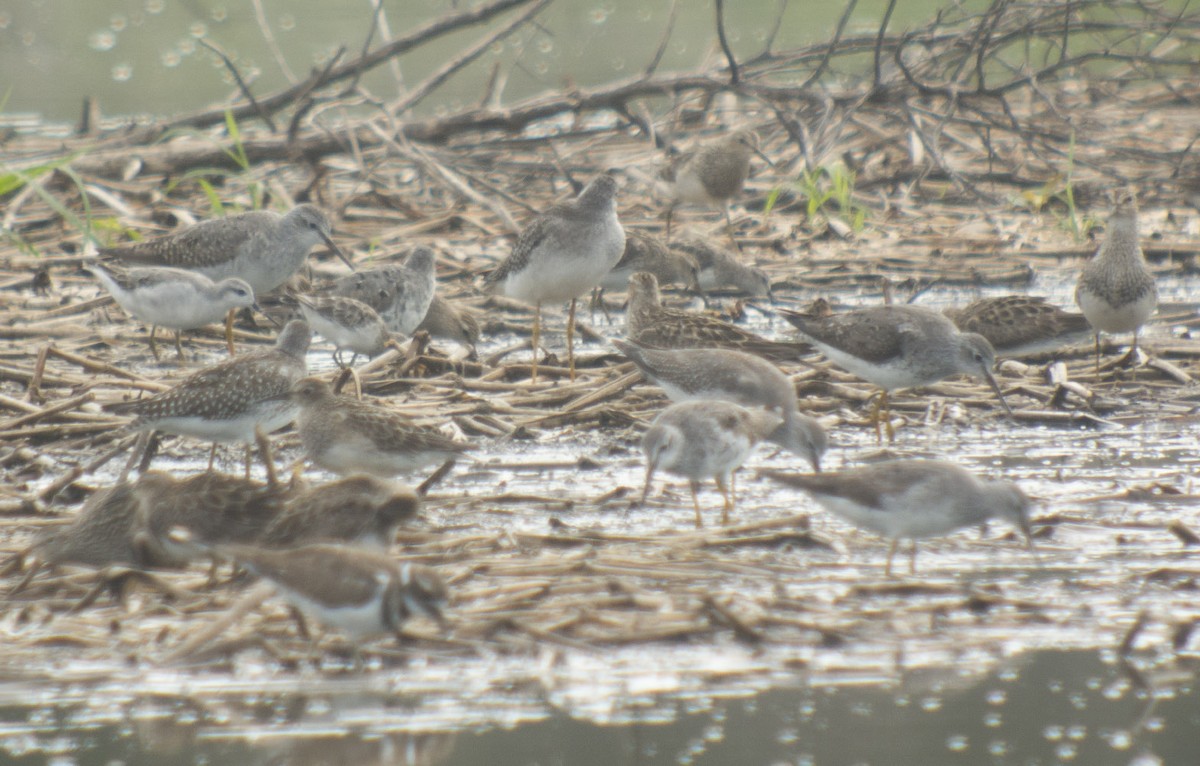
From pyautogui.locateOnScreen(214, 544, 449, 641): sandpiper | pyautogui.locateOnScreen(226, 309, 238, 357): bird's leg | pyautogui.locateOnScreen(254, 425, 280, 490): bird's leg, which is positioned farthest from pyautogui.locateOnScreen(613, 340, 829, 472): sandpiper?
pyautogui.locateOnScreen(226, 309, 238, 357): bird's leg

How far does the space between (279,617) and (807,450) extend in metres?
2.97

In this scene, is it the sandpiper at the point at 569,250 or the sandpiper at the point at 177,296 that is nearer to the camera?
the sandpiper at the point at 177,296

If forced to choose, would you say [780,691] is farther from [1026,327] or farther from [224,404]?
[1026,327]

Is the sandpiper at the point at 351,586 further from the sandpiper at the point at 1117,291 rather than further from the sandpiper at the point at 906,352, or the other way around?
the sandpiper at the point at 1117,291

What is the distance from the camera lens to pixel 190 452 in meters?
8.32

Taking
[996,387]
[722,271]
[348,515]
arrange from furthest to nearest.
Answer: [722,271] < [996,387] < [348,515]

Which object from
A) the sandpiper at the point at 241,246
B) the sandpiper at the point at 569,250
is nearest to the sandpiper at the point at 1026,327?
the sandpiper at the point at 569,250

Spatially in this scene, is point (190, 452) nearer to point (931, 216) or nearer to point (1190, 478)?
point (1190, 478)

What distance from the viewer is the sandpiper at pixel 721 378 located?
7875 millimetres

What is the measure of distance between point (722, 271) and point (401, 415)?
5.44 m

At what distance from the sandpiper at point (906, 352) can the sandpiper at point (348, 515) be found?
348 centimetres

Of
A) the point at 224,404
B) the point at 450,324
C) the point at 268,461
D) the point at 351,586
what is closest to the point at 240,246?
the point at 450,324

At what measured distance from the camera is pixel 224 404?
731cm

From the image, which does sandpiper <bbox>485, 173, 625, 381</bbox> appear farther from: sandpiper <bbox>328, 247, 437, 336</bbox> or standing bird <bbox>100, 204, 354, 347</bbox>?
standing bird <bbox>100, 204, 354, 347</bbox>
